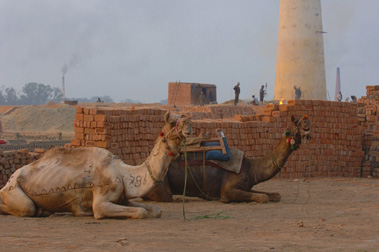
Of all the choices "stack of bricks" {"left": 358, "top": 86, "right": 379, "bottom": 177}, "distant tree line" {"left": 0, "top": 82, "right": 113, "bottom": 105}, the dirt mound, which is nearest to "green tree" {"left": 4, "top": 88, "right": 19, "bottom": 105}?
"distant tree line" {"left": 0, "top": 82, "right": 113, "bottom": 105}

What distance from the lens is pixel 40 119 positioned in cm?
4978

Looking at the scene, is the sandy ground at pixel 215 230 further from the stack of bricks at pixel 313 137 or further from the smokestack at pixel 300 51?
the smokestack at pixel 300 51

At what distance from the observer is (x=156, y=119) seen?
14469 millimetres

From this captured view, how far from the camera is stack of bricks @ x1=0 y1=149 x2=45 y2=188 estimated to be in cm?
1330

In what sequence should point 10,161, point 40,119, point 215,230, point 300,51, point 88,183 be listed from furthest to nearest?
point 40,119
point 300,51
point 10,161
point 88,183
point 215,230

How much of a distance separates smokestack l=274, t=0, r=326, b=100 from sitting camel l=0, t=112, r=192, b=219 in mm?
36675

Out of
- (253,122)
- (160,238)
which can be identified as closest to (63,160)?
(160,238)

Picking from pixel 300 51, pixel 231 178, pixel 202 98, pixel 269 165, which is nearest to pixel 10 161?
pixel 231 178

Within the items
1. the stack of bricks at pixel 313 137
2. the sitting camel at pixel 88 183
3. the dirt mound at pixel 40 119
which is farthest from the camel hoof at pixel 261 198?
the dirt mound at pixel 40 119

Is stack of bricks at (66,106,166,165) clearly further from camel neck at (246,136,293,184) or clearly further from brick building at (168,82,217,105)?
brick building at (168,82,217,105)

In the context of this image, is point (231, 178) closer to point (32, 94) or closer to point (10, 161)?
point (10, 161)

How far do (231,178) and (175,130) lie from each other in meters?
3.42

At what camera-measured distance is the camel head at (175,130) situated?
8258mm

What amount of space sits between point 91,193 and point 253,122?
8.72 metres
